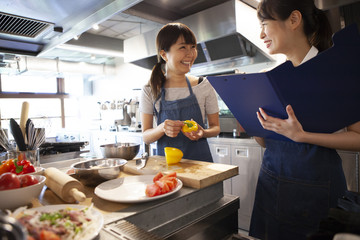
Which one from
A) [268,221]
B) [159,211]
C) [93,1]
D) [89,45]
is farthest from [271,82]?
[89,45]

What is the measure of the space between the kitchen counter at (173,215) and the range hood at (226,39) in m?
2.55

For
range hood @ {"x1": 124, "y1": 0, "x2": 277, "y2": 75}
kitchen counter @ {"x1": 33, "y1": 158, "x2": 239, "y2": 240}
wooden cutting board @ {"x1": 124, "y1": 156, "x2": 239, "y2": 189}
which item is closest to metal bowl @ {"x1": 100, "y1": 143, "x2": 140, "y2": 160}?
wooden cutting board @ {"x1": 124, "y1": 156, "x2": 239, "y2": 189}

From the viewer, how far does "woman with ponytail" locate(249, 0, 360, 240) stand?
1090 millimetres

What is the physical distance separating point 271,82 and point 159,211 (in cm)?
63

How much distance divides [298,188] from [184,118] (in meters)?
0.83

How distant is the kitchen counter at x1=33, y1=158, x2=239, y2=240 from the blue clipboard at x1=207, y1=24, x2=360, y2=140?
1.39 ft

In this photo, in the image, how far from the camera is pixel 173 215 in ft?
2.85

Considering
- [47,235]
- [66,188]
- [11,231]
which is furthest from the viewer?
[66,188]

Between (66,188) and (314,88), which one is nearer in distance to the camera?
(66,188)

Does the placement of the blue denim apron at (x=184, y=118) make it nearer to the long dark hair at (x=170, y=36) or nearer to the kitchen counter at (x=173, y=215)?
the long dark hair at (x=170, y=36)

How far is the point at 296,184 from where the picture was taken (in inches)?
45.9

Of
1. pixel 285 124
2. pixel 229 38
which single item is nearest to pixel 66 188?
pixel 285 124

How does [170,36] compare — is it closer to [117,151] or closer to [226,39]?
[117,151]

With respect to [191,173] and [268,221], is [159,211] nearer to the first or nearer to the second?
[191,173]
